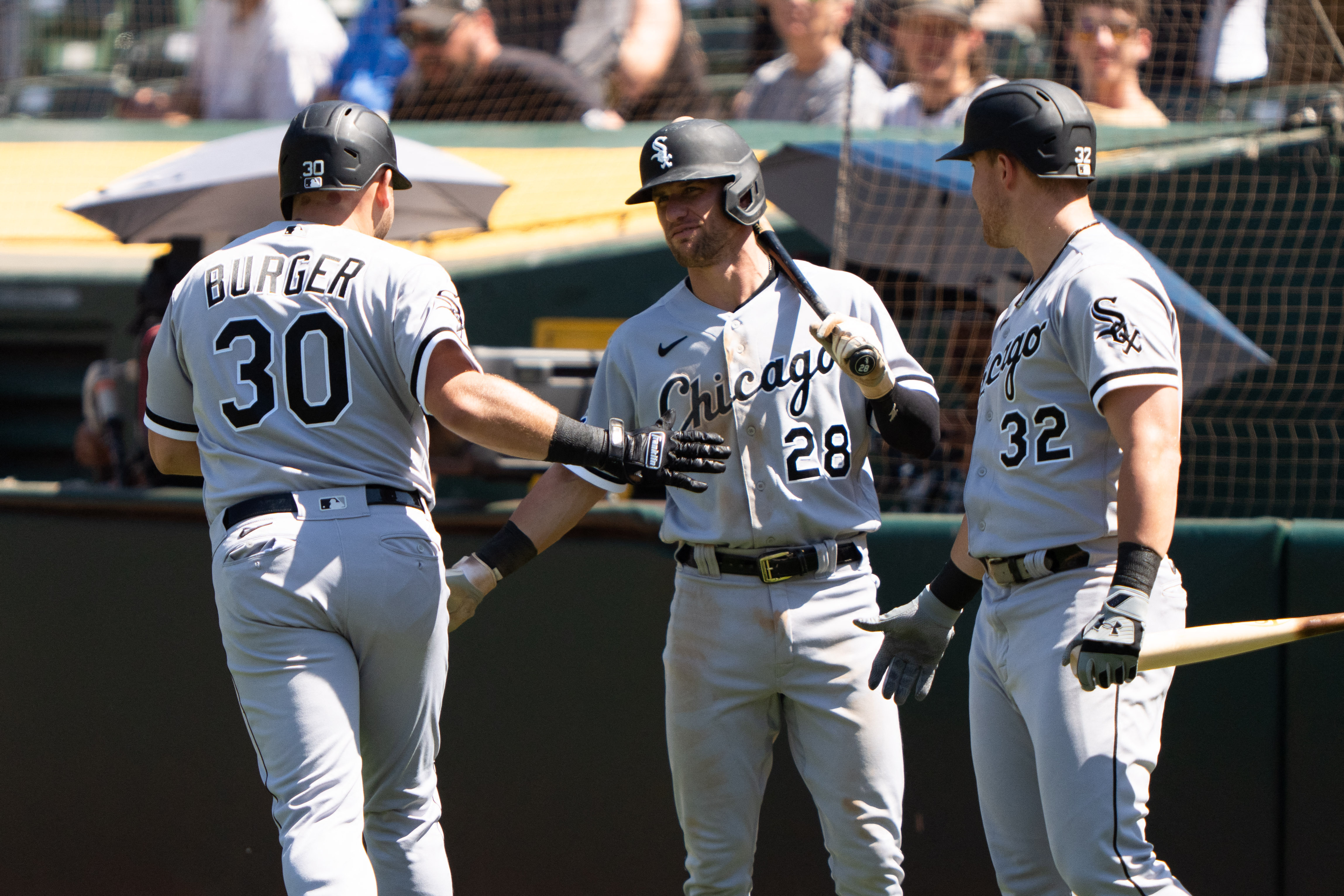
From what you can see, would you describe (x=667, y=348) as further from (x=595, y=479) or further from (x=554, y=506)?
(x=554, y=506)

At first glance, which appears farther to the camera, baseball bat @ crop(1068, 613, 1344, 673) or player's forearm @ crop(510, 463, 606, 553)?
player's forearm @ crop(510, 463, 606, 553)

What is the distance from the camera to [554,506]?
313 centimetres

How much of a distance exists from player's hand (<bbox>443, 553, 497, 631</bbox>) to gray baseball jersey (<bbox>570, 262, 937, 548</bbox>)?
430mm

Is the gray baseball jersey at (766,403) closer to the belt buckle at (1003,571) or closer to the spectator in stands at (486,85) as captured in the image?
the belt buckle at (1003,571)

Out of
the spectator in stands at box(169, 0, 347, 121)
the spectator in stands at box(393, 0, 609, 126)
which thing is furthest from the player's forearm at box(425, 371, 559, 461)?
A: the spectator in stands at box(169, 0, 347, 121)

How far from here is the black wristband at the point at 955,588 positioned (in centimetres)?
288

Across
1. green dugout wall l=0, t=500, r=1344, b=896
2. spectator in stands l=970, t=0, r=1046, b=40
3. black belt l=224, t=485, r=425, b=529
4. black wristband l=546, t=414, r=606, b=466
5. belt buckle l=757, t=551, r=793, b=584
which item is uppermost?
spectator in stands l=970, t=0, r=1046, b=40

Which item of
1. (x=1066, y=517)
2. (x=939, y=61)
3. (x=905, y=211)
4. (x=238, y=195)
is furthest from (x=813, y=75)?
(x=1066, y=517)

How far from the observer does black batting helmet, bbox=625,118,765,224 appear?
288cm

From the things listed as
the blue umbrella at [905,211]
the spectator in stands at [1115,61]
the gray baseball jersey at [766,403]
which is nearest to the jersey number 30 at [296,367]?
the gray baseball jersey at [766,403]

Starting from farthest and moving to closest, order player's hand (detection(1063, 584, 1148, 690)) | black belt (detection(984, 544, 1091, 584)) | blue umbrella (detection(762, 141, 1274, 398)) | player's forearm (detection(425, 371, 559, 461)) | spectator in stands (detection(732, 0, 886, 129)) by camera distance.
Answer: spectator in stands (detection(732, 0, 886, 129))
blue umbrella (detection(762, 141, 1274, 398))
player's forearm (detection(425, 371, 559, 461))
black belt (detection(984, 544, 1091, 584))
player's hand (detection(1063, 584, 1148, 690))

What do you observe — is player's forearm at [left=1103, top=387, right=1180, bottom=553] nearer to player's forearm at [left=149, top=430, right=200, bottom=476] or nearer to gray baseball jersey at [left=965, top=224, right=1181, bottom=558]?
gray baseball jersey at [left=965, top=224, right=1181, bottom=558]

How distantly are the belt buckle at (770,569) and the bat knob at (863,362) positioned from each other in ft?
1.40

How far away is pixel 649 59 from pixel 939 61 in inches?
71.1
